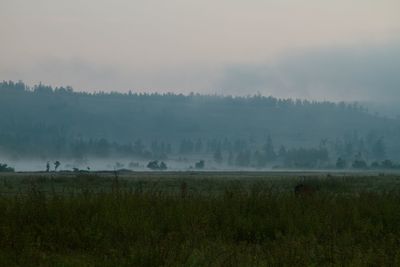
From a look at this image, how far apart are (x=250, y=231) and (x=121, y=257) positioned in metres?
4.33

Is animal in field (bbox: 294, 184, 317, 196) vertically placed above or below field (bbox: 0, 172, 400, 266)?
above

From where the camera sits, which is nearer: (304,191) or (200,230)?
(200,230)

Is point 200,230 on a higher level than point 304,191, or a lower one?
lower

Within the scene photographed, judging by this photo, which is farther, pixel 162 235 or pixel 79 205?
pixel 79 205

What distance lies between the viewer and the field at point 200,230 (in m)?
10.1

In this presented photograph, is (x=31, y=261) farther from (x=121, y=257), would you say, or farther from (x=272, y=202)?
(x=272, y=202)

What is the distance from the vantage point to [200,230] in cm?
1284

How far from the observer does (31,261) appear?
10.0 m

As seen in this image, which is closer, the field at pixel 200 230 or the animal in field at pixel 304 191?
the field at pixel 200 230

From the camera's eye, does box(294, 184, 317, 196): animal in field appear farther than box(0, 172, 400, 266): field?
Yes

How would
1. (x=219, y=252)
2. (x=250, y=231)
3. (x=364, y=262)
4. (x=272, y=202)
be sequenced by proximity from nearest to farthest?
(x=364, y=262)
(x=219, y=252)
(x=250, y=231)
(x=272, y=202)

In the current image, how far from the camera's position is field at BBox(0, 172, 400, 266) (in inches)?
397

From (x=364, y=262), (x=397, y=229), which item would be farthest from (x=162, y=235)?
(x=397, y=229)

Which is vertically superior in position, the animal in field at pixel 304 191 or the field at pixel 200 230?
the animal in field at pixel 304 191
